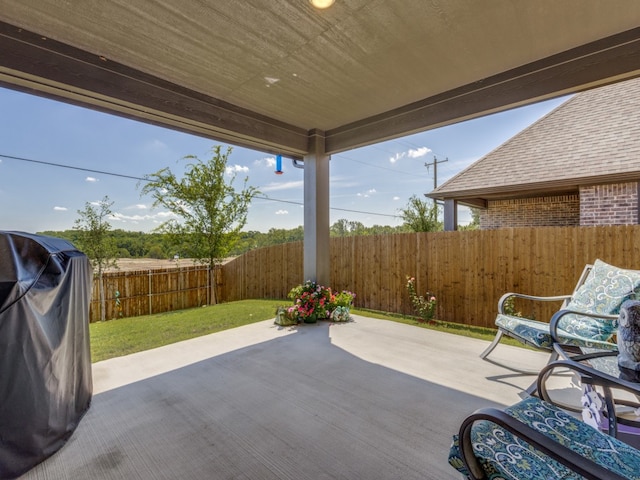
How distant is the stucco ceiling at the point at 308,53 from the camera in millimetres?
2145

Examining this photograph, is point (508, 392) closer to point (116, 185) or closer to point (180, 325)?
point (180, 325)

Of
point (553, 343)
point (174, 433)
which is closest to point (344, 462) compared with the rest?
point (174, 433)

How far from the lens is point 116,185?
6375mm

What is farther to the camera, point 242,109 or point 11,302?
point 242,109

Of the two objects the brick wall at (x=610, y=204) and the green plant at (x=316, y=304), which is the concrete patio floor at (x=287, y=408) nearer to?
the green plant at (x=316, y=304)

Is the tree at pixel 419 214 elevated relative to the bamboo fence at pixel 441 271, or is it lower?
elevated

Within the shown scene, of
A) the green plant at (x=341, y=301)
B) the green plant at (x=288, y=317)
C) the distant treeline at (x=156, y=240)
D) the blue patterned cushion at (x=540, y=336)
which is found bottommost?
the green plant at (x=288, y=317)

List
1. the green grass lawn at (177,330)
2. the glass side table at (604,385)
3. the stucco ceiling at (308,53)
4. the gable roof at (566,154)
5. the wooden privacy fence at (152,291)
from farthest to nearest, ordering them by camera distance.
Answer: the wooden privacy fence at (152,291)
the gable roof at (566,154)
the green grass lawn at (177,330)
the stucco ceiling at (308,53)
the glass side table at (604,385)

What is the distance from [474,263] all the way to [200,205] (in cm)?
634

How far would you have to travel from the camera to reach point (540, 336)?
239 centimetres

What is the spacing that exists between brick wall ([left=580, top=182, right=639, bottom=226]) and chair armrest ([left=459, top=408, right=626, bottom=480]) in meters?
5.69

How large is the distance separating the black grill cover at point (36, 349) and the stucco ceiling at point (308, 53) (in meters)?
1.63

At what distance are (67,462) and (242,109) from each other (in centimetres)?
355

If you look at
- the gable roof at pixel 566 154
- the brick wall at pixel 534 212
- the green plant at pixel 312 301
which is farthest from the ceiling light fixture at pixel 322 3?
the brick wall at pixel 534 212
